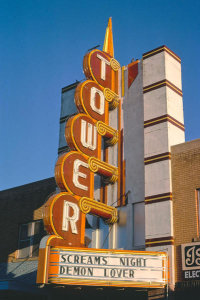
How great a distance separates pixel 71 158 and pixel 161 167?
409 cm

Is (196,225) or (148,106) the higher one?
(148,106)

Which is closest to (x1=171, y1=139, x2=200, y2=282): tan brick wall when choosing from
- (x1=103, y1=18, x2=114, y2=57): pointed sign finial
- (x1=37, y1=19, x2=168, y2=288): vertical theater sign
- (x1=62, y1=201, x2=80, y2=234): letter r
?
(x1=37, y1=19, x2=168, y2=288): vertical theater sign

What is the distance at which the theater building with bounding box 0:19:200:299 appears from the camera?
1958cm

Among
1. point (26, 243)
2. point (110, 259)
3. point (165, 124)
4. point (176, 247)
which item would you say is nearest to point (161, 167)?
point (165, 124)

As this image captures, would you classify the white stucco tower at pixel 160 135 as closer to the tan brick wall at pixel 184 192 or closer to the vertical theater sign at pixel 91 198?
the tan brick wall at pixel 184 192

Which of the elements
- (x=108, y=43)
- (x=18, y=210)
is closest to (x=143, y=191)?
(x=18, y=210)

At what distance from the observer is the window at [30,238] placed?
26500 millimetres

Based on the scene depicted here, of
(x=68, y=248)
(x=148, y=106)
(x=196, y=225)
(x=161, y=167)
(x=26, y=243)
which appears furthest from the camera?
(x=26, y=243)

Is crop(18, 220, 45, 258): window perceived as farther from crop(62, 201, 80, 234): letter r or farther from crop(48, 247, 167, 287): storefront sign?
crop(48, 247, 167, 287): storefront sign

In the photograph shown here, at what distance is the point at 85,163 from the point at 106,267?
4.93 m

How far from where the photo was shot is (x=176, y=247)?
19719 mm

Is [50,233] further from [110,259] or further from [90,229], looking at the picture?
[90,229]

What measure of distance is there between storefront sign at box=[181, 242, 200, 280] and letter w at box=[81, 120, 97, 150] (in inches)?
246

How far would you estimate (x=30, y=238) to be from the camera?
88.3ft
